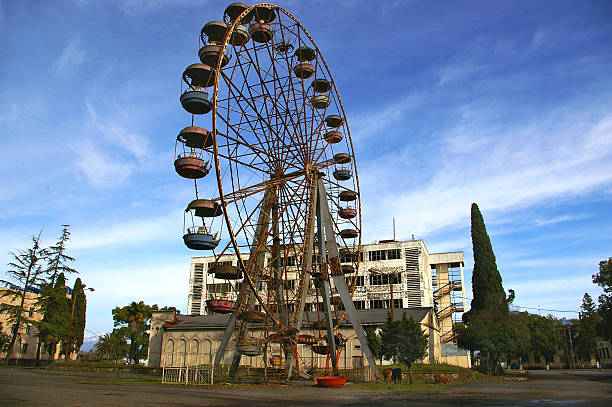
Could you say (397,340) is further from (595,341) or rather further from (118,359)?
(595,341)

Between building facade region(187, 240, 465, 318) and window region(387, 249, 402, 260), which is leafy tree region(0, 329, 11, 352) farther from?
window region(387, 249, 402, 260)

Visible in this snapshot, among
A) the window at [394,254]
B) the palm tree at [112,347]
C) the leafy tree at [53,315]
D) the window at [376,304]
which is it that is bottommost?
the palm tree at [112,347]

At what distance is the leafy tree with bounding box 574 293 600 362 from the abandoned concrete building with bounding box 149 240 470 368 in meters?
30.3

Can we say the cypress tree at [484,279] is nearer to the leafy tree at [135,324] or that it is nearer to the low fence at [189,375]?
the low fence at [189,375]

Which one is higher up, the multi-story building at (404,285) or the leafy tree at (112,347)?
the multi-story building at (404,285)

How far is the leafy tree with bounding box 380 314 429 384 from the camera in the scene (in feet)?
113

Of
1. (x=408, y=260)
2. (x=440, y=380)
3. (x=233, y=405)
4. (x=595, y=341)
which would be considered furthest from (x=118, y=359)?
(x=595, y=341)

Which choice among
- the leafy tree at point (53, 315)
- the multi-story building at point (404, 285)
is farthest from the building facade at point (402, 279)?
the leafy tree at point (53, 315)

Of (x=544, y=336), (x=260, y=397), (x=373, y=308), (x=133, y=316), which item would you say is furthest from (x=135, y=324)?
(x=544, y=336)

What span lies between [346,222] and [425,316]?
60.4 ft

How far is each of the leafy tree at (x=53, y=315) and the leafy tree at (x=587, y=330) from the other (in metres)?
91.9

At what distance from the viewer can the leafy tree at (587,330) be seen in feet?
298

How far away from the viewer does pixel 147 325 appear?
270 feet

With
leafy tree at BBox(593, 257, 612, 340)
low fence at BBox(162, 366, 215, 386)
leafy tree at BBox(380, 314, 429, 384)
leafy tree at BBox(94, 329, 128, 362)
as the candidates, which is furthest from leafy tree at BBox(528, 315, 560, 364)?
leafy tree at BBox(94, 329, 128, 362)
